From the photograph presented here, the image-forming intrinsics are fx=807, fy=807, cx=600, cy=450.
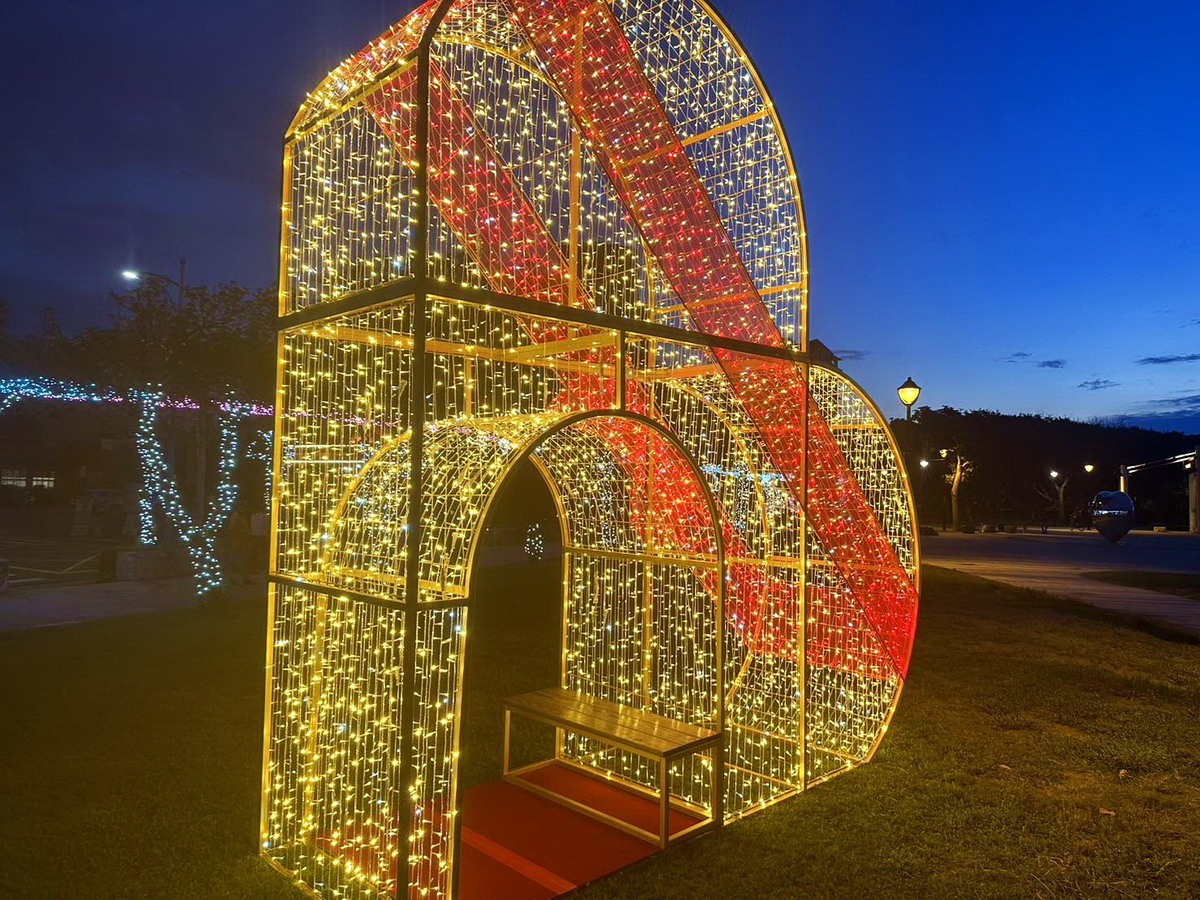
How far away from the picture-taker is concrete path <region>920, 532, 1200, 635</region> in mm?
14156

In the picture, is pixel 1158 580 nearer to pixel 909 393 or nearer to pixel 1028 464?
pixel 909 393

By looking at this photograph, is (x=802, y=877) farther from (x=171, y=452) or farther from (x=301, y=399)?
(x=171, y=452)

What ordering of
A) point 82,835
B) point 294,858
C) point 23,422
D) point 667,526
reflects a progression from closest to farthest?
→ 1. point 294,858
2. point 82,835
3. point 667,526
4. point 23,422

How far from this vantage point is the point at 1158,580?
17.7 meters

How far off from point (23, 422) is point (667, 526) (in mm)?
38224

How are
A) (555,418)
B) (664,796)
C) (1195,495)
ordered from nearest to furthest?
(555,418) < (664,796) < (1195,495)

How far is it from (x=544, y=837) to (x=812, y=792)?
1.92 metres

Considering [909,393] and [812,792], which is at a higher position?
[909,393]

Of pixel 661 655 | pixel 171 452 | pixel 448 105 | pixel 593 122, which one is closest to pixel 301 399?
pixel 448 105

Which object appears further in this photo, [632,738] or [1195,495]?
[1195,495]

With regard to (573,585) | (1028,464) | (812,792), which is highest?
(1028,464)

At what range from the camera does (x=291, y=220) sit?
14.2 feet

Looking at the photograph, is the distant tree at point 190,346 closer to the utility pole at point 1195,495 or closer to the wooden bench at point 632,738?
the wooden bench at point 632,738

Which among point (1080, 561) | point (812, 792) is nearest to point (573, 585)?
point (812, 792)
